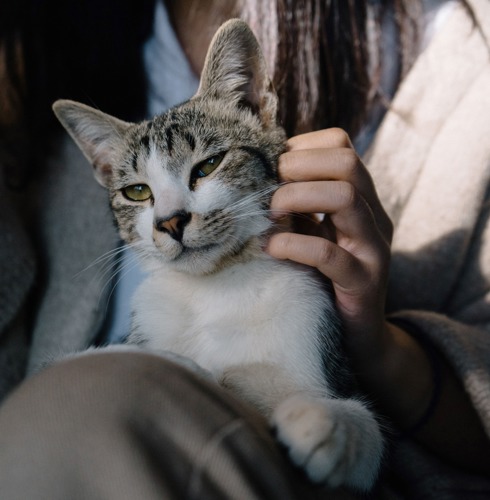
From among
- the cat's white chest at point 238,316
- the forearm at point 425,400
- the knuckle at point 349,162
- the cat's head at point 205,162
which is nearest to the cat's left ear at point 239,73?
the cat's head at point 205,162

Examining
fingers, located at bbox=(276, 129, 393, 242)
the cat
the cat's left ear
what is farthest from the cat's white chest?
the cat's left ear

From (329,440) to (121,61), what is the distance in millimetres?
920

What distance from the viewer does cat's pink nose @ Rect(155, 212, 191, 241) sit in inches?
25.3

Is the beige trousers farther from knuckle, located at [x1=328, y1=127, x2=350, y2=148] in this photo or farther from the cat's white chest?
knuckle, located at [x1=328, y1=127, x2=350, y2=148]

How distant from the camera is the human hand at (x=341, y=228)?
2.22 ft

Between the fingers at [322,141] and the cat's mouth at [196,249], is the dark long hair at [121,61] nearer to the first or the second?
the fingers at [322,141]

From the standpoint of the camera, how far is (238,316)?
690 mm

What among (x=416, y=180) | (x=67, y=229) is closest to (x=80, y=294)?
(x=67, y=229)

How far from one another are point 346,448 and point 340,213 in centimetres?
30

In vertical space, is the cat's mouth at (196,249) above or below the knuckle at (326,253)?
above

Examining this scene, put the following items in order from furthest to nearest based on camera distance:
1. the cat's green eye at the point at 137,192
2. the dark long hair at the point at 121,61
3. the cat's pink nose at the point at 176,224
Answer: the dark long hair at the point at 121,61 < the cat's green eye at the point at 137,192 < the cat's pink nose at the point at 176,224

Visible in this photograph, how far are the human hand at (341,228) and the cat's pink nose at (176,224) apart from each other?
0.42 feet

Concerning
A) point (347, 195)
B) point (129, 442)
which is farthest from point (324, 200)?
point (129, 442)

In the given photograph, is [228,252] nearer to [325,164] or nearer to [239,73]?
[325,164]
